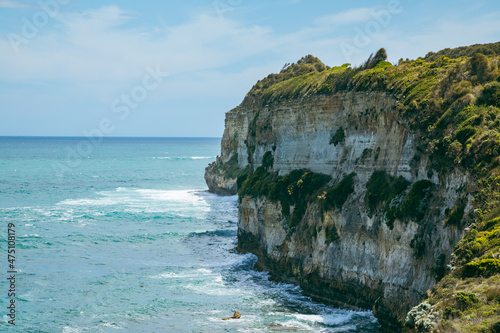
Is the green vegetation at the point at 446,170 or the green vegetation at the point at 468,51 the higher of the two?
the green vegetation at the point at 468,51

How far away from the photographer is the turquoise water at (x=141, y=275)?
27.9m

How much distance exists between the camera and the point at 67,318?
93.7 feet

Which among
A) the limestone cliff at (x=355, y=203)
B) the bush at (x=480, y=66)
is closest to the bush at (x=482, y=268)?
the limestone cliff at (x=355, y=203)

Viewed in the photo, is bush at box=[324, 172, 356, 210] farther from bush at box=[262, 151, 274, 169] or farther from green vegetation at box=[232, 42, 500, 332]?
bush at box=[262, 151, 274, 169]

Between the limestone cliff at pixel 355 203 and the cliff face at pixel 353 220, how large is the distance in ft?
0.22

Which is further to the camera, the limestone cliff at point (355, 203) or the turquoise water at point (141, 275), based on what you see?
the turquoise water at point (141, 275)

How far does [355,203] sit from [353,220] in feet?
3.81

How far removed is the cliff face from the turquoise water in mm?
1525

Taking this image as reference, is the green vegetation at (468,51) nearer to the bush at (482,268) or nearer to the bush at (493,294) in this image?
the bush at (482,268)

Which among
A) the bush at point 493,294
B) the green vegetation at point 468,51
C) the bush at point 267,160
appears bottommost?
the bush at point 493,294

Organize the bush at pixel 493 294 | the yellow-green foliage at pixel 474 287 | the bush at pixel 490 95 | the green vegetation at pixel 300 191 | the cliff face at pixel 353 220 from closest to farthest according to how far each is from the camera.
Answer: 1. the yellow-green foliage at pixel 474 287
2. the bush at pixel 493 294
3. the cliff face at pixel 353 220
4. the bush at pixel 490 95
5. the green vegetation at pixel 300 191

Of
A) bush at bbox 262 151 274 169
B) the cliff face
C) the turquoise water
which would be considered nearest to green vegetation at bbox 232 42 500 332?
the cliff face

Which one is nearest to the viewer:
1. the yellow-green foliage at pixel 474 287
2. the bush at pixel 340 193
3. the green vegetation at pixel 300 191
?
the yellow-green foliage at pixel 474 287

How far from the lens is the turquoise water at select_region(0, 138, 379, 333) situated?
27.9 meters
